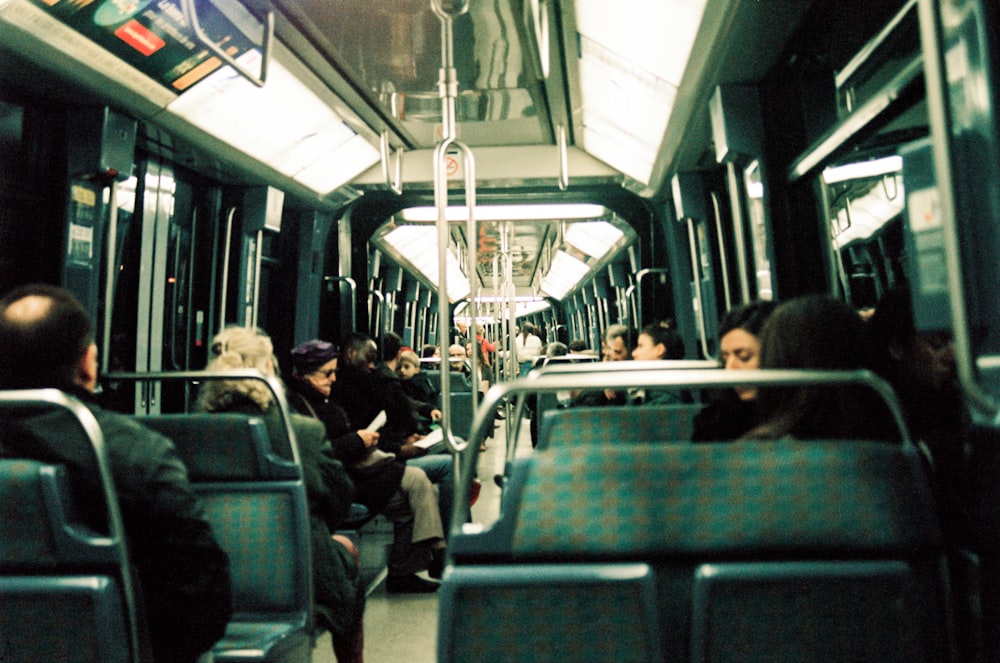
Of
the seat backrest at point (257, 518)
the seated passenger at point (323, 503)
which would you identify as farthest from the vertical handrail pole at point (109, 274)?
the seat backrest at point (257, 518)

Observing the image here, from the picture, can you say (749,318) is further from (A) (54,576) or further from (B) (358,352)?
(B) (358,352)

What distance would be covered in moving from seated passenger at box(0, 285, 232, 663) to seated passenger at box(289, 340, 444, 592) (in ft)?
6.34

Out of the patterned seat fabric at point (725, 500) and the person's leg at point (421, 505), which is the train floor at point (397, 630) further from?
the patterned seat fabric at point (725, 500)

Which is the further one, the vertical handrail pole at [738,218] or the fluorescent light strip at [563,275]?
the fluorescent light strip at [563,275]

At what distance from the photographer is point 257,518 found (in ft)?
7.57

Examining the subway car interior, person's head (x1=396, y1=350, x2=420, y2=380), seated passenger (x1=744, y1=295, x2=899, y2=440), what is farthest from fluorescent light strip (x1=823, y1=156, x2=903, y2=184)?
person's head (x1=396, y1=350, x2=420, y2=380)

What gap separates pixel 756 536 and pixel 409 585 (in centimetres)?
316

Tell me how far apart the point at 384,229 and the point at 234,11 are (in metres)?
4.31

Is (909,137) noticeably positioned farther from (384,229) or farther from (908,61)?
(384,229)

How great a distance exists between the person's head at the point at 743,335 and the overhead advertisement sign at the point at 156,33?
227 centimetres

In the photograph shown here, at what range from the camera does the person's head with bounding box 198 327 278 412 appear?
279cm

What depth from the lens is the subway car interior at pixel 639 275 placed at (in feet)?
4.42

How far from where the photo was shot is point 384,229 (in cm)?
759

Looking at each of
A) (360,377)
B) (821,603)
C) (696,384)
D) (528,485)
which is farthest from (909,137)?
(360,377)
